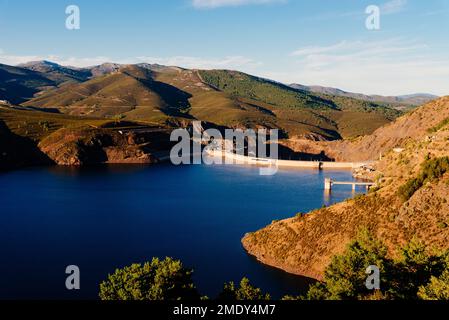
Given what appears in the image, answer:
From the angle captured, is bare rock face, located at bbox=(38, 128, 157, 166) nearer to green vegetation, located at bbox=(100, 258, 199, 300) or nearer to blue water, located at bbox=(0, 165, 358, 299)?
blue water, located at bbox=(0, 165, 358, 299)

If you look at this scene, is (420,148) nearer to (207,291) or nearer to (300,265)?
(300,265)

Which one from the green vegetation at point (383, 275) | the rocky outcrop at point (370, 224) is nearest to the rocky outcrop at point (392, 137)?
the rocky outcrop at point (370, 224)

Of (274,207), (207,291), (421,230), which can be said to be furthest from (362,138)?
(207,291)

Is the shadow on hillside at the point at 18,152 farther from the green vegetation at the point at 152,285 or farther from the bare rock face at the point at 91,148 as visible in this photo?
the green vegetation at the point at 152,285

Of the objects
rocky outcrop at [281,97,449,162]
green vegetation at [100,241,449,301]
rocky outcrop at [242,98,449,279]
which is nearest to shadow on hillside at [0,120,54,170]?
rocky outcrop at [281,97,449,162]

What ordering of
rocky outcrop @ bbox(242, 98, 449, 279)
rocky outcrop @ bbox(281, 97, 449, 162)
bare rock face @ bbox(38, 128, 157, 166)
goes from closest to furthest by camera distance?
rocky outcrop @ bbox(242, 98, 449, 279)
rocky outcrop @ bbox(281, 97, 449, 162)
bare rock face @ bbox(38, 128, 157, 166)
